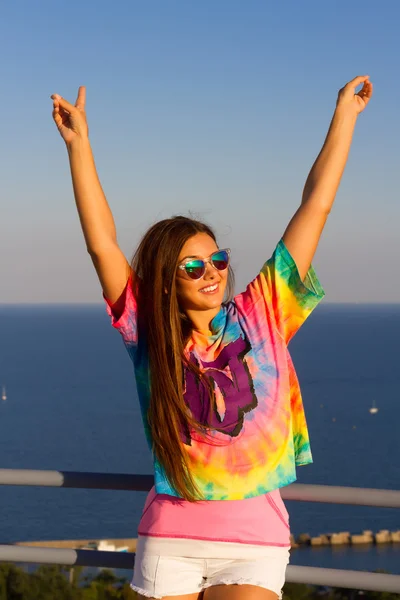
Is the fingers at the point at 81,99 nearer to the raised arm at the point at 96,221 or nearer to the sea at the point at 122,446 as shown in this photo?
the raised arm at the point at 96,221

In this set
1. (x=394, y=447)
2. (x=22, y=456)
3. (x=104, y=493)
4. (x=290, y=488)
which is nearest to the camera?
(x=290, y=488)

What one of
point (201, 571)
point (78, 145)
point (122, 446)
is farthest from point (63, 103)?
point (122, 446)

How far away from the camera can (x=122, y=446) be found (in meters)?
87.8

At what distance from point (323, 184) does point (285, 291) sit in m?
0.40

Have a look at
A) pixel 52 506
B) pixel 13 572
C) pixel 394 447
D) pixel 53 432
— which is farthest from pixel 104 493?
pixel 13 572

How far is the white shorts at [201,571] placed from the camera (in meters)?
2.68

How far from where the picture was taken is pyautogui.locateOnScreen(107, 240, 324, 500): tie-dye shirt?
9.02ft

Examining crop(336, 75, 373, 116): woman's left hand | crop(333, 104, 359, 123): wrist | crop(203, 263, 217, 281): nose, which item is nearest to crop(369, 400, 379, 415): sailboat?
crop(336, 75, 373, 116): woman's left hand

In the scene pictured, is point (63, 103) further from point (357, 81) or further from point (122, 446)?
point (122, 446)

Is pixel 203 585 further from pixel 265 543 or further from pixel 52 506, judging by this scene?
pixel 52 506

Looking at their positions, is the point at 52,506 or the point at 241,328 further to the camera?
the point at 52,506

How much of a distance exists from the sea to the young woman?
1724 inches

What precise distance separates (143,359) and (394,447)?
303 ft

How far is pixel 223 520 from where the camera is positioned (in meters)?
2.73
